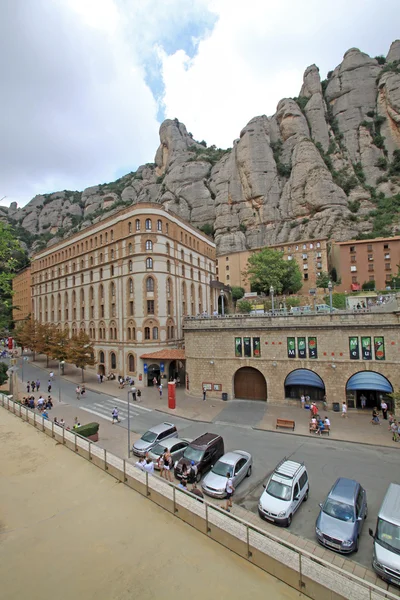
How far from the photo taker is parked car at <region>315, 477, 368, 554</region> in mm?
10445

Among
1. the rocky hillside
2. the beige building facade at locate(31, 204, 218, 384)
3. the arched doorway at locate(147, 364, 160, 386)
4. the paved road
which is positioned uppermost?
the rocky hillside

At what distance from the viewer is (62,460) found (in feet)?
45.4

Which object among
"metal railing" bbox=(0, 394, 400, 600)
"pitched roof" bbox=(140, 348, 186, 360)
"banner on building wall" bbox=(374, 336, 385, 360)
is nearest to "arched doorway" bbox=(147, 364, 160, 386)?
"pitched roof" bbox=(140, 348, 186, 360)

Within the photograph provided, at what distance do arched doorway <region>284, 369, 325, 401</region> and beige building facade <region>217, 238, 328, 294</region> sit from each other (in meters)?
45.9

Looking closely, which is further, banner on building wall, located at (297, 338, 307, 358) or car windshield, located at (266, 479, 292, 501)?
banner on building wall, located at (297, 338, 307, 358)

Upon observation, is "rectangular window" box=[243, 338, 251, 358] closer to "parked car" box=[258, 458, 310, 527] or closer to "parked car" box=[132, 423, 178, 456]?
"parked car" box=[132, 423, 178, 456]

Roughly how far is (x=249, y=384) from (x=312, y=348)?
763 cm

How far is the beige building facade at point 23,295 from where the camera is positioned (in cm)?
8012

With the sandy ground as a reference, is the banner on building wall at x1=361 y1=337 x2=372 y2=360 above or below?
above

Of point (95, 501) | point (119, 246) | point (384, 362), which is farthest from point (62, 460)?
point (119, 246)

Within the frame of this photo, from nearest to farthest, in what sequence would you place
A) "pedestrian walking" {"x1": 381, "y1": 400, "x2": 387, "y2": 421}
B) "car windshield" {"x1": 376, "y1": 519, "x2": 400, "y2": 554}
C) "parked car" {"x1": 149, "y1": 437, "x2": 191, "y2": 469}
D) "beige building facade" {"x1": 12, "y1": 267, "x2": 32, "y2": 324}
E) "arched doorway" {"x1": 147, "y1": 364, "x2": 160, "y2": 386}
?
"car windshield" {"x1": 376, "y1": 519, "x2": 400, "y2": 554}, "parked car" {"x1": 149, "y1": 437, "x2": 191, "y2": 469}, "pedestrian walking" {"x1": 381, "y1": 400, "x2": 387, "y2": 421}, "arched doorway" {"x1": 147, "y1": 364, "x2": 160, "y2": 386}, "beige building facade" {"x1": 12, "y1": 267, "x2": 32, "y2": 324}

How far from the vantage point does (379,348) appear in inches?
995

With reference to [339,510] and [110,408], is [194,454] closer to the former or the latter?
[339,510]

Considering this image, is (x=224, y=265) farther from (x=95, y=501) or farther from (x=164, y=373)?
(x=95, y=501)
